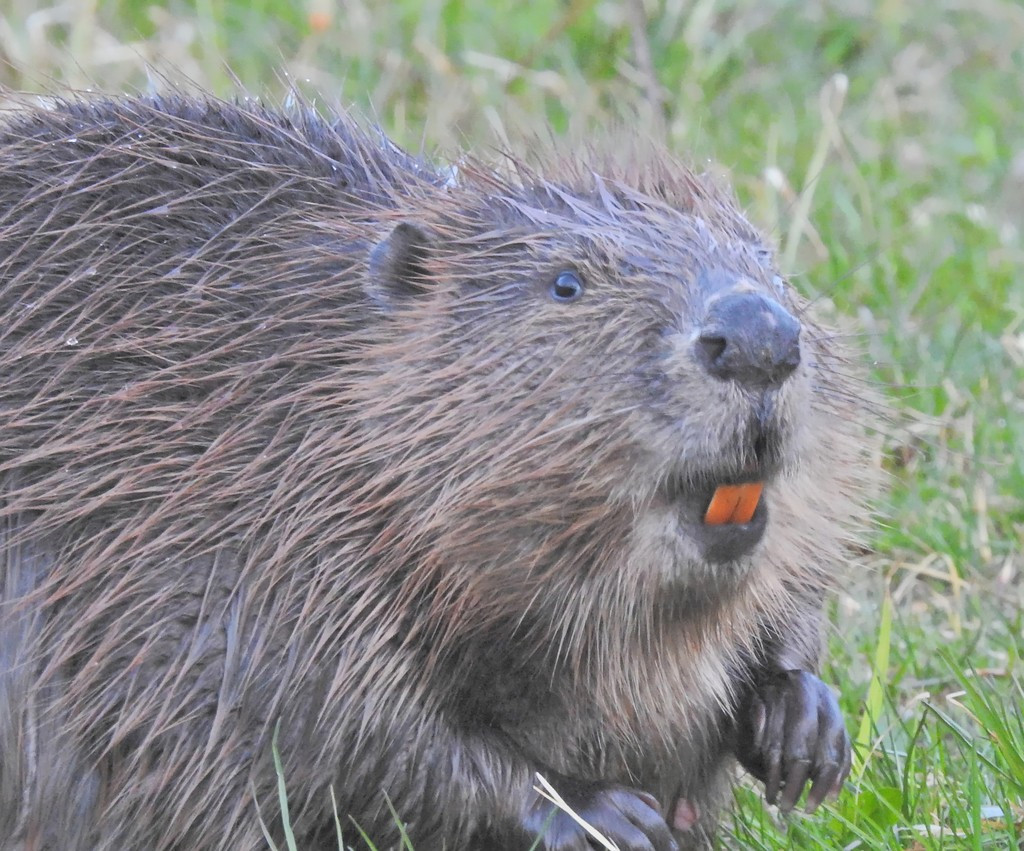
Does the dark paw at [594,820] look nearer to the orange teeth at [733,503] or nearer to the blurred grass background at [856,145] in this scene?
the blurred grass background at [856,145]

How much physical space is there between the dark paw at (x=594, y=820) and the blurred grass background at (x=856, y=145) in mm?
326

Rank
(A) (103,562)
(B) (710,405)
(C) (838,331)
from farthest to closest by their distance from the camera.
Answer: (C) (838,331) < (A) (103,562) < (B) (710,405)

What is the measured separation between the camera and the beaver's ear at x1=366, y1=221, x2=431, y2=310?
2895 mm

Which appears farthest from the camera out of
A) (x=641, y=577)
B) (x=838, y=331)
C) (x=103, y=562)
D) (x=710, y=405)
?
(x=838, y=331)

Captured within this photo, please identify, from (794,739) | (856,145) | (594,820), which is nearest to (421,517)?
(594,820)

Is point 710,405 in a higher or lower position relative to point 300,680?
higher

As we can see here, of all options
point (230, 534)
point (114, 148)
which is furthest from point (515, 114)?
point (230, 534)

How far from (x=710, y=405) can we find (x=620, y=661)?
0.49 m

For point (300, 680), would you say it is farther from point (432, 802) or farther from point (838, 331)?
point (838, 331)

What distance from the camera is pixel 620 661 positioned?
275 centimetres

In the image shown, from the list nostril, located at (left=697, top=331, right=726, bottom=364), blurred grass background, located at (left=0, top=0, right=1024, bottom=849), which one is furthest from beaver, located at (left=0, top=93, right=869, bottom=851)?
blurred grass background, located at (left=0, top=0, right=1024, bottom=849)

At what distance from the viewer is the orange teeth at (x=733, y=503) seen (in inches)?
101

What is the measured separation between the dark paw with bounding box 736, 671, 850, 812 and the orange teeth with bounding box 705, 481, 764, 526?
0.54m

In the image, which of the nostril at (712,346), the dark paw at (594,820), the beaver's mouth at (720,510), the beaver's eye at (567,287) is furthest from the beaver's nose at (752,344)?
the dark paw at (594,820)
